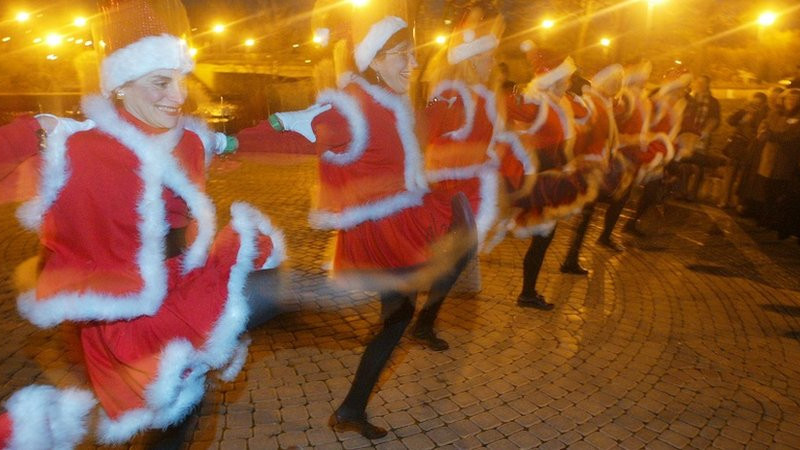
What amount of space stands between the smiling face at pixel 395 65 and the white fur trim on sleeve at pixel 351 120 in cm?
28

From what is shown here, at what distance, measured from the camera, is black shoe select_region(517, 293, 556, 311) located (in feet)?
16.3

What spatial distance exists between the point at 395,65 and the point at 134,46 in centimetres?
132

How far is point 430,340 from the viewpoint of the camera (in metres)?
4.19

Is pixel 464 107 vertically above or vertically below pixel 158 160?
above

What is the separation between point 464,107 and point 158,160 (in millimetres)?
2265

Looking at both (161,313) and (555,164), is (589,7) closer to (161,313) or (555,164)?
(555,164)

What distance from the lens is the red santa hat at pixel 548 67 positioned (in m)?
4.83

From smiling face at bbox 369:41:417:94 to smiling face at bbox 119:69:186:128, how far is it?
1159 mm

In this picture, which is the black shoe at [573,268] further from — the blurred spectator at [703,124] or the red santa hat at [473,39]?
the blurred spectator at [703,124]

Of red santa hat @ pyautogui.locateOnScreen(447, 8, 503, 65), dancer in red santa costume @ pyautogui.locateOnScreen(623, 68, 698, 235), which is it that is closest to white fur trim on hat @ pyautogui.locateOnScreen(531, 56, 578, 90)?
red santa hat @ pyautogui.locateOnScreen(447, 8, 503, 65)

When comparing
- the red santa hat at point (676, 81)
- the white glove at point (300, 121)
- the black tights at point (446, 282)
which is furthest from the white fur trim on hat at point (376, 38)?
the red santa hat at point (676, 81)

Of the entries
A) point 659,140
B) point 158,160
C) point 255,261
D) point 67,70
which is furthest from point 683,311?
point 67,70

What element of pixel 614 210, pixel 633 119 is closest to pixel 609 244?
pixel 614 210

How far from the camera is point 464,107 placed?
3.76m
